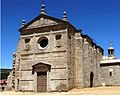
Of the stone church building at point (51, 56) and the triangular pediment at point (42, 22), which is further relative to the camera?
the triangular pediment at point (42, 22)

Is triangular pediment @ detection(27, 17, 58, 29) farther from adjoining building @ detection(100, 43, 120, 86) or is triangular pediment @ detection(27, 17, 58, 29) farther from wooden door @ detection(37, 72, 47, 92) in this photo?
adjoining building @ detection(100, 43, 120, 86)

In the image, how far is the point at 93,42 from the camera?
39.2 m

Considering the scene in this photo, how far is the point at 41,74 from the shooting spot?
3097 cm

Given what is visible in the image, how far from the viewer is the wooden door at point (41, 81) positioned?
101ft

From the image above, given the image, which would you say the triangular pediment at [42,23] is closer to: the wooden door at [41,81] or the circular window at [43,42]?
the circular window at [43,42]

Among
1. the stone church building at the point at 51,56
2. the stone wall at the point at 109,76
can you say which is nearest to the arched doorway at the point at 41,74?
the stone church building at the point at 51,56

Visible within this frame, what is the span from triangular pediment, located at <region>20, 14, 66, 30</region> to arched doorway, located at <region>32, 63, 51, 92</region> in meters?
5.09

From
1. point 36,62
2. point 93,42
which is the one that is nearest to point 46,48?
point 36,62

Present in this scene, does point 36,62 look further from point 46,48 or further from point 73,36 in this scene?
point 73,36

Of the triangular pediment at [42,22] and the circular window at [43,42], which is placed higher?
the triangular pediment at [42,22]

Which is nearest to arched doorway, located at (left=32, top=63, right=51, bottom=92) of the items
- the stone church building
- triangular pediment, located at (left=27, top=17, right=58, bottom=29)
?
the stone church building

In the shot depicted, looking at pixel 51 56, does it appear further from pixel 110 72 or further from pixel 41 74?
pixel 110 72

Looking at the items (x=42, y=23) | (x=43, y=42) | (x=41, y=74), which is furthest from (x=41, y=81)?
(x=42, y=23)

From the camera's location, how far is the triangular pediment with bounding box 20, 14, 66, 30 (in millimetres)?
31069
